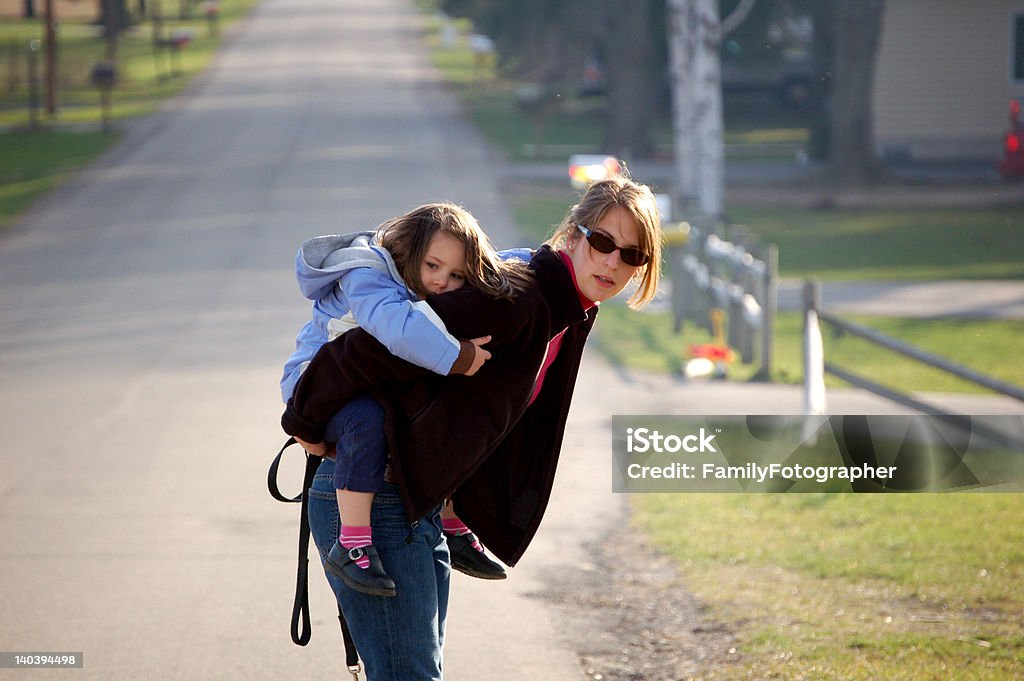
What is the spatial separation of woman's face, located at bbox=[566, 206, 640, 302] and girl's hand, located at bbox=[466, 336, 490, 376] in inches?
12.6

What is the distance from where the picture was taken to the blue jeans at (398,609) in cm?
310

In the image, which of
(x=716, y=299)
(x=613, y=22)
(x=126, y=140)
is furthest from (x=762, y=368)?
(x=126, y=140)

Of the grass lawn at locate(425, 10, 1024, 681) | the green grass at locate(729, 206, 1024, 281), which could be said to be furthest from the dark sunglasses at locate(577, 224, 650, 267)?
the green grass at locate(729, 206, 1024, 281)

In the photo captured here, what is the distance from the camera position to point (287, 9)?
2906 inches

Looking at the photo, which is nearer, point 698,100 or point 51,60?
point 698,100

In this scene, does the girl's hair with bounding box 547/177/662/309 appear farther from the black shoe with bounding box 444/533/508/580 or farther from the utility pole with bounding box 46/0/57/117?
the utility pole with bounding box 46/0/57/117

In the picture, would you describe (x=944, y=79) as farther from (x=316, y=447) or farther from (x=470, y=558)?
(x=316, y=447)

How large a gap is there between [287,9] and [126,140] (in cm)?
4335

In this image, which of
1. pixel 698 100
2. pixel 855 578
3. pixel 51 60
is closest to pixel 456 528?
pixel 855 578

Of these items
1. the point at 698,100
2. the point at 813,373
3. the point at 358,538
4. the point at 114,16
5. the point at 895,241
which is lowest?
the point at 895,241

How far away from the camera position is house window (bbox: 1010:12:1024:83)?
29.4 m

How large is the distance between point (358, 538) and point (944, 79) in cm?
2905

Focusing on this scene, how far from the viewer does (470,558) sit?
3492mm

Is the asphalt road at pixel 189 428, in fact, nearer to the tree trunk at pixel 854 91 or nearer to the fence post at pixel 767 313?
the fence post at pixel 767 313
